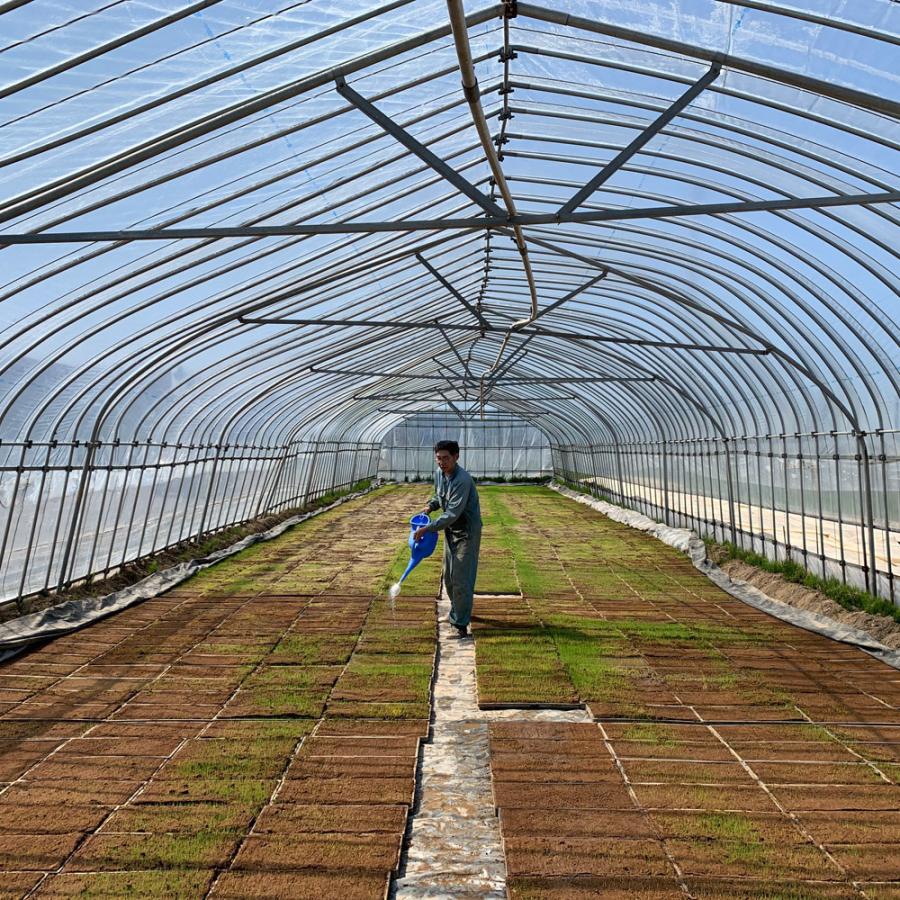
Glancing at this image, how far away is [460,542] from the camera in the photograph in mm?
9766

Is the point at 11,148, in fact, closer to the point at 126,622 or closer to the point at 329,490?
the point at 126,622

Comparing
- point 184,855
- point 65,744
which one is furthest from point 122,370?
point 184,855

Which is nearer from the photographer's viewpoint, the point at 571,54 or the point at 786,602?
the point at 571,54

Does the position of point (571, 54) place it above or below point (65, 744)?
above

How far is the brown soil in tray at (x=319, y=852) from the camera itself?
4387 millimetres

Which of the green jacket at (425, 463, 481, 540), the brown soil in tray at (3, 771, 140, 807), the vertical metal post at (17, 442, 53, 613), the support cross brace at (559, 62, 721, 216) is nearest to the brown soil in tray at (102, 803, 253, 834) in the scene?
the brown soil in tray at (3, 771, 140, 807)

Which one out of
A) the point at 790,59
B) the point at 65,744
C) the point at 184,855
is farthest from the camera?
the point at 790,59

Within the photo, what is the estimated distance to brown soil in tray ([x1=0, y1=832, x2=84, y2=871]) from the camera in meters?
4.37

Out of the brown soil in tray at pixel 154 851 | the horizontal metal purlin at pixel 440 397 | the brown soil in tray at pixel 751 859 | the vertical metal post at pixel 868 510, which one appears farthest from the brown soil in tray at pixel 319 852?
the horizontal metal purlin at pixel 440 397

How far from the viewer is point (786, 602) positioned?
12742mm

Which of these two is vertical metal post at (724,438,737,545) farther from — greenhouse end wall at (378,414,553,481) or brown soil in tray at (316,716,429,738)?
greenhouse end wall at (378,414,553,481)

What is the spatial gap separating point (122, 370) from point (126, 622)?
4120 mm

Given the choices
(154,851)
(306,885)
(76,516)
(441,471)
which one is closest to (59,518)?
(76,516)

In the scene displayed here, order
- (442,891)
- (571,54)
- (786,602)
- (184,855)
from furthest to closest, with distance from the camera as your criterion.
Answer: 1. (786,602)
2. (571,54)
3. (184,855)
4. (442,891)
